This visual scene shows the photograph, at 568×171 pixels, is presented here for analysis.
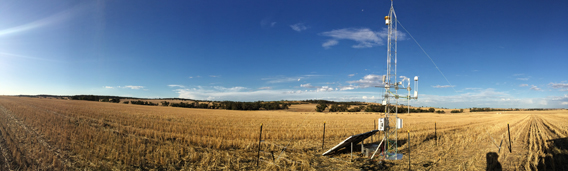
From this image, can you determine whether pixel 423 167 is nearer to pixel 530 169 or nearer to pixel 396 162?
pixel 396 162

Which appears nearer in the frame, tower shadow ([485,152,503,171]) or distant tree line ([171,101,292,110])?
tower shadow ([485,152,503,171])

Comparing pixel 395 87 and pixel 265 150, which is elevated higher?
pixel 395 87

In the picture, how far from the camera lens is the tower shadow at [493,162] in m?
10.9

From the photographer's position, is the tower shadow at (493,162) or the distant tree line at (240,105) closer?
the tower shadow at (493,162)

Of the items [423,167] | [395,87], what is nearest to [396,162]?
[423,167]

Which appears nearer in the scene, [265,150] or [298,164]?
[298,164]

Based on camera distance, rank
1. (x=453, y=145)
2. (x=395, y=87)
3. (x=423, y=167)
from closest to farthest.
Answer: (x=423, y=167), (x=395, y=87), (x=453, y=145)

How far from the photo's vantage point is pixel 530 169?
34.0ft

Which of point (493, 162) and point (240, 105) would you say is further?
point (240, 105)

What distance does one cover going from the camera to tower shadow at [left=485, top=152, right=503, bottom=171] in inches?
428

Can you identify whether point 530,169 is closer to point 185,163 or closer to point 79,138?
point 185,163

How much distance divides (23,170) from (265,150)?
9473 millimetres

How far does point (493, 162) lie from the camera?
11789 millimetres

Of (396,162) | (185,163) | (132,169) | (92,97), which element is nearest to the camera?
(132,169)
